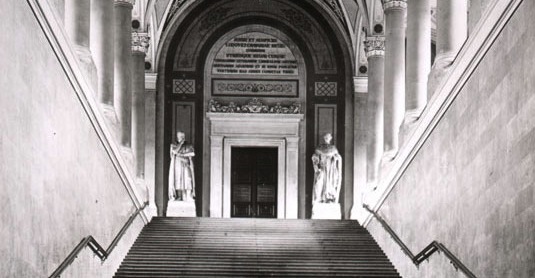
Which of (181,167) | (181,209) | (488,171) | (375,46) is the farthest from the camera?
(181,209)

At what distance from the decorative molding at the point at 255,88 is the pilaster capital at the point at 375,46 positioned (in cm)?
320

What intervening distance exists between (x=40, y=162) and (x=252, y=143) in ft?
47.4

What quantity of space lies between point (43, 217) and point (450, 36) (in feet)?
20.8

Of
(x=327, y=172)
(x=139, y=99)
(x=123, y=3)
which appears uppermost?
→ (x=123, y=3)

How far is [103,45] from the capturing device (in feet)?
60.3

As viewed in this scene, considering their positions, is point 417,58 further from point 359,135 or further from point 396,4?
point 359,135

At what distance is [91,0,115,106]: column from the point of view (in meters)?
18.3

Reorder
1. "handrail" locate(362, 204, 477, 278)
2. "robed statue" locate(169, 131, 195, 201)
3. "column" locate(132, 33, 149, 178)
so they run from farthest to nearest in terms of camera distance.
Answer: "robed statue" locate(169, 131, 195, 201) → "column" locate(132, 33, 149, 178) → "handrail" locate(362, 204, 477, 278)

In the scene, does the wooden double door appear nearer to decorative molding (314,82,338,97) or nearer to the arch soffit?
decorative molding (314,82,338,97)

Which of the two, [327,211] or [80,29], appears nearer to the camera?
[80,29]

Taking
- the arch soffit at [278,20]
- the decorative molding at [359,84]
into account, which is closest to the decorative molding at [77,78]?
the arch soffit at [278,20]

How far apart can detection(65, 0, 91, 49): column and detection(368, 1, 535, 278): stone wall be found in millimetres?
4795

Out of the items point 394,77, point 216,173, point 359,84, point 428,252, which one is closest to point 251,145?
point 216,173

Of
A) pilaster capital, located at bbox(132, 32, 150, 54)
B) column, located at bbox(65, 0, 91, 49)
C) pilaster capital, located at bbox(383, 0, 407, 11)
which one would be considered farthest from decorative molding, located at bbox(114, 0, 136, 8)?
column, located at bbox(65, 0, 91, 49)
